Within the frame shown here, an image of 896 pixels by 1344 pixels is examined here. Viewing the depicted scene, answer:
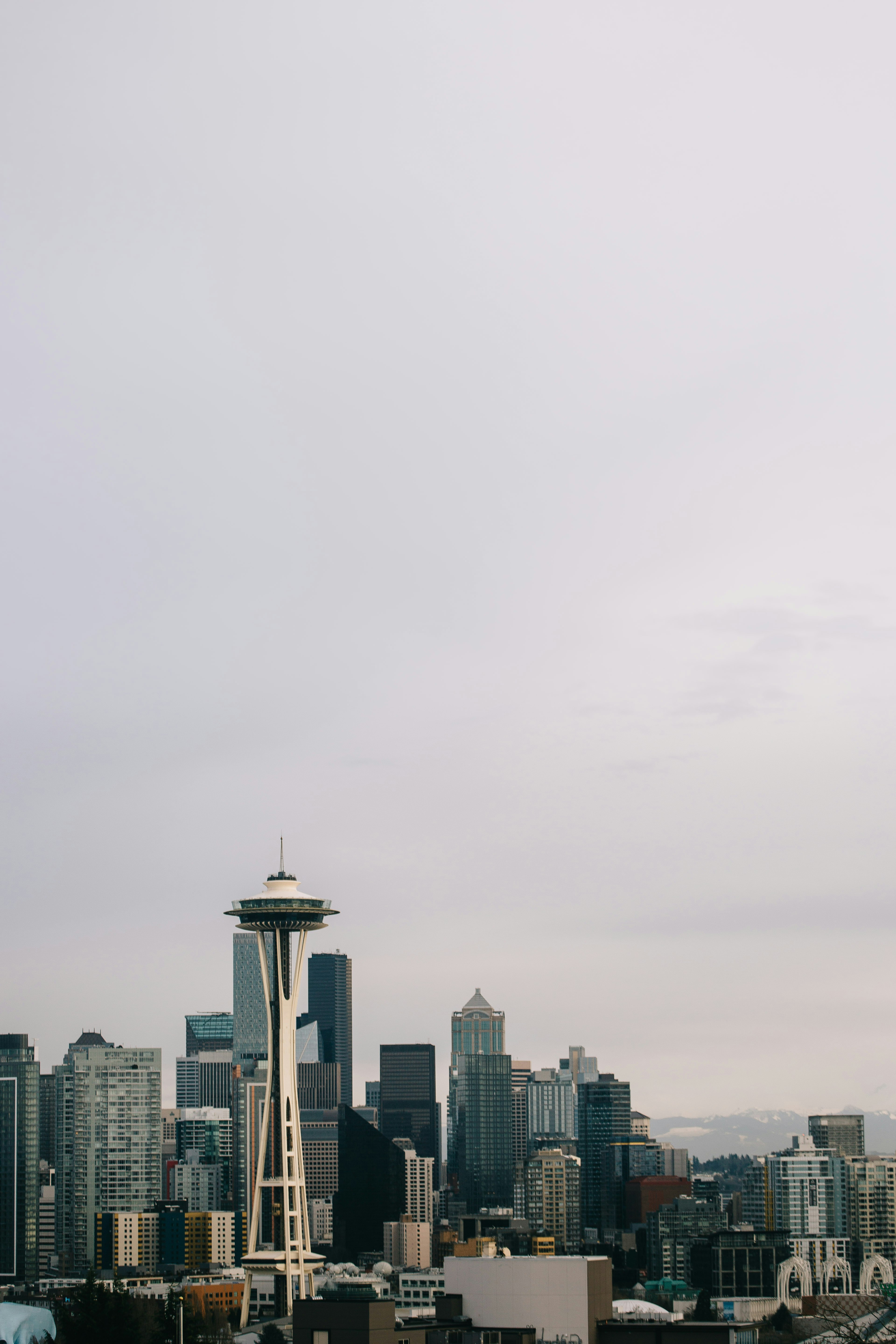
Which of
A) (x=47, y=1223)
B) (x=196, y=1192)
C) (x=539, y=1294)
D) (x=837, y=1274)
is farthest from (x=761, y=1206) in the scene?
(x=539, y=1294)

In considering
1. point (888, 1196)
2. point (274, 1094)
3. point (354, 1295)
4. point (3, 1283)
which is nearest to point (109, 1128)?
point (3, 1283)

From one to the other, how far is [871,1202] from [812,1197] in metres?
6.54

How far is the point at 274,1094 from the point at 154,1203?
6265 cm

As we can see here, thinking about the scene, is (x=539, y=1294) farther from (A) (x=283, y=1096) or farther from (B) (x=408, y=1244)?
(B) (x=408, y=1244)

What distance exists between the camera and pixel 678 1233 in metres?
170

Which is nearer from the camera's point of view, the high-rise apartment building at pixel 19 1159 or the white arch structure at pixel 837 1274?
the white arch structure at pixel 837 1274

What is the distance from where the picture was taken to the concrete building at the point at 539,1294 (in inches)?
1949

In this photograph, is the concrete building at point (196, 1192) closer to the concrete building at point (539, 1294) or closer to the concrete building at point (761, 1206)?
the concrete building at point (761, 1206)

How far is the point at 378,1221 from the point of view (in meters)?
199

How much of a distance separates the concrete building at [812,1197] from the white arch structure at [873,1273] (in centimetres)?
2504

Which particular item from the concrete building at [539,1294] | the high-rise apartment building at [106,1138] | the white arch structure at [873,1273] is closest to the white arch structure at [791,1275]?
the white arch structure at [873,1273]

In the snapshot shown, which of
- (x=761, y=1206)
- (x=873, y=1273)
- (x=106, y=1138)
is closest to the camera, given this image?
(x=873, y=1273)

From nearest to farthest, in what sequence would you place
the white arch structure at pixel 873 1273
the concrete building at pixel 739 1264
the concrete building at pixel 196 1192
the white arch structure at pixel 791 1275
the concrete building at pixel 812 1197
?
the white arch structure at pixel 791 1275 → the white arch structure at pixel 873 1273 → the concrete building at pixel 739 1264 → the concrete building at pixel 812 1197 → the concrete building at pixel 196 1192

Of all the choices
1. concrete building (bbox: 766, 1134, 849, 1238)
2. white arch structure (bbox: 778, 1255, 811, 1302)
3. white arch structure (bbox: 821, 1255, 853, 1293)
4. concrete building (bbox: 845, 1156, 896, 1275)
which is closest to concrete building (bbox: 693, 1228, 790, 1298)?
white arch structure (bbox: 778, 1255, 811, 1302)
